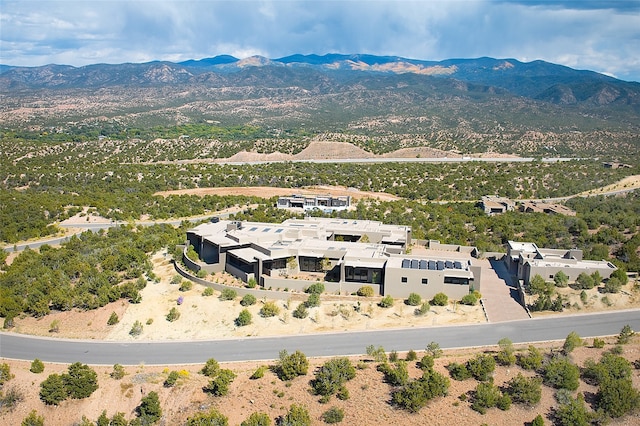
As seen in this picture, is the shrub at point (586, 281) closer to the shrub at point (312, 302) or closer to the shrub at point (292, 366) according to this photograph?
the shrub at point (312, 302)

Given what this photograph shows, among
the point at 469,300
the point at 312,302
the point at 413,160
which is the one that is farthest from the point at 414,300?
the point at 413,160

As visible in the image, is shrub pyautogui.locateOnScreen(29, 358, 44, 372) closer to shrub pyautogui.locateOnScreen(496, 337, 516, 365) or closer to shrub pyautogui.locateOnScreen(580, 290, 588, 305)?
shrub pyautogui.locateOnScreen(496, 337, 516, 365)

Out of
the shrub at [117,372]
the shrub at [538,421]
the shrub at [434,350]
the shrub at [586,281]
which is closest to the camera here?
the shrub at [538,421]

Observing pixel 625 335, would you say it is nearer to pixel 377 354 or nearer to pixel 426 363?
pixel 426 363

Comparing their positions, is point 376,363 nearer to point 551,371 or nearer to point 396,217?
point 551,371

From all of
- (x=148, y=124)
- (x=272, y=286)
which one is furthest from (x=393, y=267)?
(x=148, y=124)

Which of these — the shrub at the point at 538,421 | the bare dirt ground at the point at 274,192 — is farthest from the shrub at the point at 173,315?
the bare dirt ground at the point at 274,192
